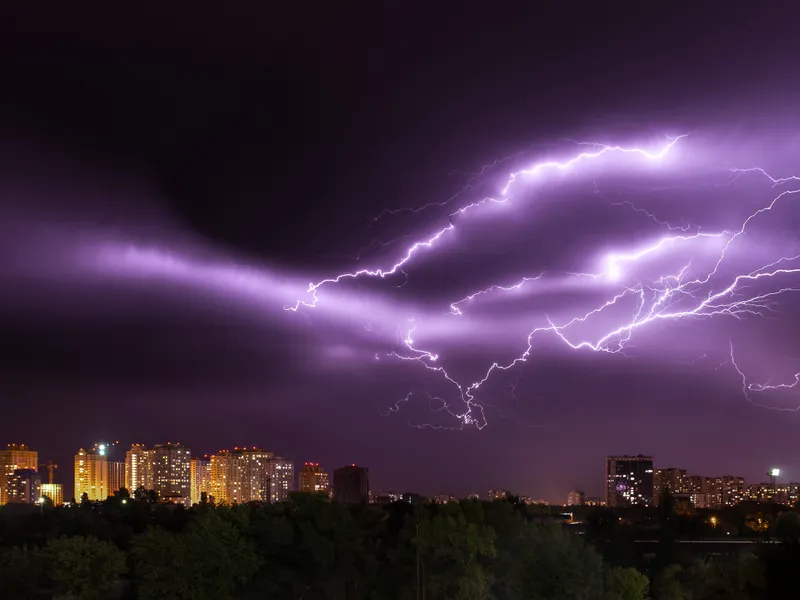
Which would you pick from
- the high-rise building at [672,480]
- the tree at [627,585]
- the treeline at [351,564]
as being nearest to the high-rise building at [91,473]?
the high-rise building at [672,480]

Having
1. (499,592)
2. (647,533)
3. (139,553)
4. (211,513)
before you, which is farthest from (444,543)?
(647,533)

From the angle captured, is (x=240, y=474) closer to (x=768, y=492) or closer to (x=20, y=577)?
(x=768, y=492)

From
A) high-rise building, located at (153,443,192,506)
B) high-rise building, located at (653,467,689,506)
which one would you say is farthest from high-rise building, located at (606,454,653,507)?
high-rise building, located at (153,443,192,506)

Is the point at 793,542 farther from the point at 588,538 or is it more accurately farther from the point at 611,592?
the point at 588,538

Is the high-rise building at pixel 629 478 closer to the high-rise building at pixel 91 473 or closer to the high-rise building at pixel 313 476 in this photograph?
the high-rise building at pixel 313 476

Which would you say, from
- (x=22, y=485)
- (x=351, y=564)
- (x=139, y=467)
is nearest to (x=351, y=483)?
(x=351, y=564)

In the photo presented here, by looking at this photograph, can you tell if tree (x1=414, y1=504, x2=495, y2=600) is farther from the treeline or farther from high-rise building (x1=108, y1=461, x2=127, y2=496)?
high-rise building (x1=108, y1=461, x2=127, y2=496)

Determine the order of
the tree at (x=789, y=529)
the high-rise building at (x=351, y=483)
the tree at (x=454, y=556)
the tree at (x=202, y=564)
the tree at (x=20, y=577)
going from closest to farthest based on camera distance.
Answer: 1. the tree at (x=789, y=529)
2. the tree at (x=202, y=564)
3. the tree at (x=20, y=577)
4. the tree at (x=454, y=556)
5. the high-rise building at (x=351, y=483)

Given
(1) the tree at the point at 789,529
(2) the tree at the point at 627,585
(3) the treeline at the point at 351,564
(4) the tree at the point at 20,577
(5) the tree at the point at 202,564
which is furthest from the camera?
(2) the tree at the point at 627,585
